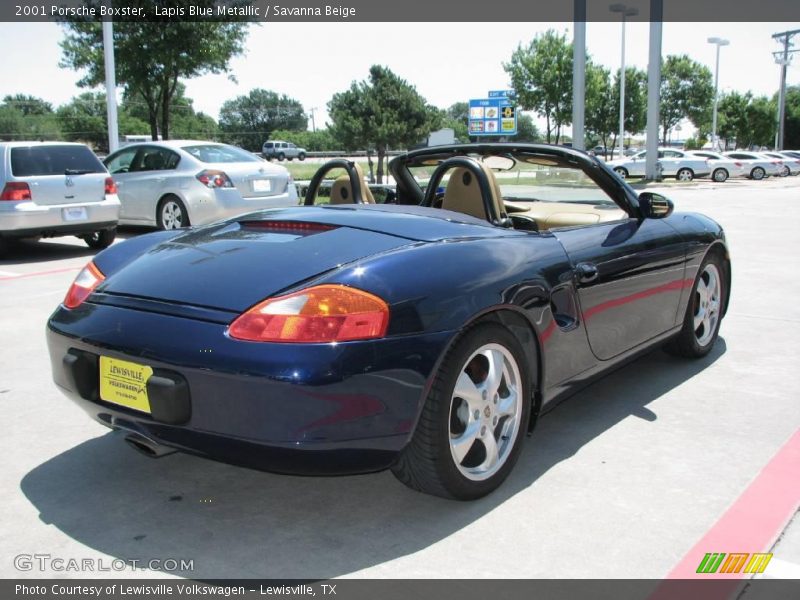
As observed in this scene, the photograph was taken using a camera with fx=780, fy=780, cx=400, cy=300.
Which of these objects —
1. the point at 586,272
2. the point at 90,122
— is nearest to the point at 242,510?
the point at 586,272

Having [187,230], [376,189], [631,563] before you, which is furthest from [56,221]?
[631,563]

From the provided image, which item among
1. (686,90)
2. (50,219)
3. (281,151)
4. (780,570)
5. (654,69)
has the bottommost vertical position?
(780,570)

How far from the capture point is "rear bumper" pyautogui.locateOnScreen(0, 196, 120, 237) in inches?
372

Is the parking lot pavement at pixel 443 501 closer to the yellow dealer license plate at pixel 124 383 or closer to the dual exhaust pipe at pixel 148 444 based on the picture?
the dual exhaust pipe at pixel 148 444

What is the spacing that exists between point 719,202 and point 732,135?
5856cm

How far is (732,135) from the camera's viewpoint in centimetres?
7344

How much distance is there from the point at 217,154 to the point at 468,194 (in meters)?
8.27

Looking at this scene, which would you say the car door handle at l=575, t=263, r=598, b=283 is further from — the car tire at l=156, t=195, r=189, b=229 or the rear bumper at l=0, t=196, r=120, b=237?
the car tire at l=156, t=195, r=189, b=229

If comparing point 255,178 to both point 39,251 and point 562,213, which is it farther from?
point 562,213

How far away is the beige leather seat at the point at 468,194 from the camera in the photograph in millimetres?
3756

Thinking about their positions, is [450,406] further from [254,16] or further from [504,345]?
[254,16]

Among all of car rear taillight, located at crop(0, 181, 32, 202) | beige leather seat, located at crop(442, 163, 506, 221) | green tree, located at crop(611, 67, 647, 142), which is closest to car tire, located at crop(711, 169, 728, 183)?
green tree, located at crop(611, 67, 647, 142)

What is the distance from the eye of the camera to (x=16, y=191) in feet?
31.2

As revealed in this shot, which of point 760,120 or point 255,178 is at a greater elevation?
point 760,120
